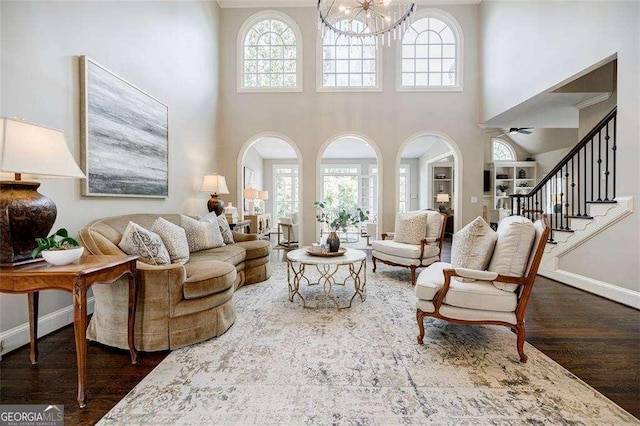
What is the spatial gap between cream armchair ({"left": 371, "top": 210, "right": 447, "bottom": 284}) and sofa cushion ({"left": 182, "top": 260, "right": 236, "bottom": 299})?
2403 millimetres

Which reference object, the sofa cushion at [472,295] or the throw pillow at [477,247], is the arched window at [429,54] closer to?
the throw pillow at [477,247]

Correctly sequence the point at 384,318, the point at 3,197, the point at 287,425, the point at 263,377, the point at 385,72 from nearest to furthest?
the point at 287,425 → the point at 3,197 → the point at 263,377 → the point at 384,318 → the point at 385,72

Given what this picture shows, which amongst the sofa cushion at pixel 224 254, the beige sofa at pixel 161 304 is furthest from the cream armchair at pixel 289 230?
the beige sofa at pixel 161 304

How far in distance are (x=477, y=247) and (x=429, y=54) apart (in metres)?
5.55

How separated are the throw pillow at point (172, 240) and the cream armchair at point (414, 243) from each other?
2661 millimetres

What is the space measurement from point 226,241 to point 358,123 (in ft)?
12.4

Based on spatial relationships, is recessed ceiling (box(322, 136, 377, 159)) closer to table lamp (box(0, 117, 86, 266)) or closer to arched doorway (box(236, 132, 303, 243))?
arched doorway (box(236, 132, 303, 243))

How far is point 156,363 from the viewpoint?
6.84 feet

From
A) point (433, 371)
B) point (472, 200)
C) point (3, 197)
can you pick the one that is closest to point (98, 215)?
point (3, 197)

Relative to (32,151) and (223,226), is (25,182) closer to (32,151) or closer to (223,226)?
(32,151)

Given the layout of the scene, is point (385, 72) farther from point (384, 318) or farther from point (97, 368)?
point (97, 368)

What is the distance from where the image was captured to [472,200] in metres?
6.40

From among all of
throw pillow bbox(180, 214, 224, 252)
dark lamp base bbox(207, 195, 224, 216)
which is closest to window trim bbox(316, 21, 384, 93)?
dark lamp base bbox(207, 195, 224, 216)

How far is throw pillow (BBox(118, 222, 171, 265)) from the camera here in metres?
2.42
